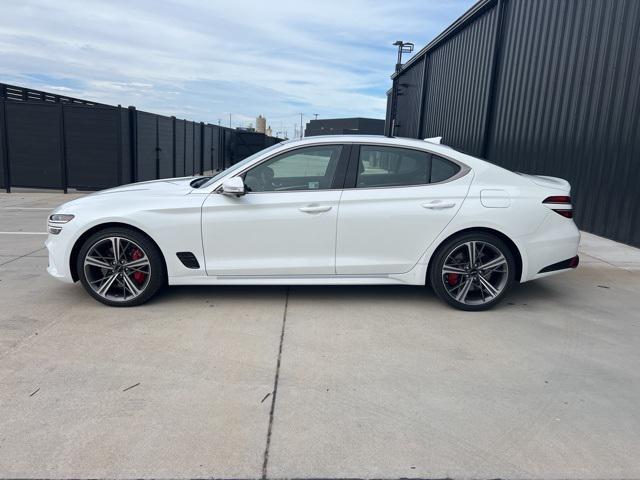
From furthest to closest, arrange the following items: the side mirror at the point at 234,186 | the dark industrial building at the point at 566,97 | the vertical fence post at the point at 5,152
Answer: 1. the vertical fence post at the point at 5,152
2. the dark industrial building at the point at 566,97
3. the side mirror at the point at 234,186

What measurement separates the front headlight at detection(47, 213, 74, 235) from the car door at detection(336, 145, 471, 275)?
8.11 ft

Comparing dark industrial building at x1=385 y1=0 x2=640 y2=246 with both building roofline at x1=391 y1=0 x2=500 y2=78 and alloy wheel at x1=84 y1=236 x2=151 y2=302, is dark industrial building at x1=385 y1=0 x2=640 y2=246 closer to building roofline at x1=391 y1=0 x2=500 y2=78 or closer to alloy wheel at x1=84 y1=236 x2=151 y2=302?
building roofline at x1=391 y1=0 x2=500 y2=78

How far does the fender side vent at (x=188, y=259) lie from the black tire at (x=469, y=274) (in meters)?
2.20

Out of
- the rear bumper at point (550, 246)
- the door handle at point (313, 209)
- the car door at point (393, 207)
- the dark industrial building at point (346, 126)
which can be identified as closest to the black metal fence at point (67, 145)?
the door handle at point (313, 209)

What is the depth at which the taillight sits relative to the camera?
4762mm

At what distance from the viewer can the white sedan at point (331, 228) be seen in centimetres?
462

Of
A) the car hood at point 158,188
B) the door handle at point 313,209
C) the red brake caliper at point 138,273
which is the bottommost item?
the red brake caliper at point 138,273

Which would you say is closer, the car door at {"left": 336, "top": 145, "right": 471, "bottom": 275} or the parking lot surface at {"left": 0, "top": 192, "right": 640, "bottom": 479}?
the parking lot surface at {"left": 0, "top": 192, "right": 640, "bottom": 479}

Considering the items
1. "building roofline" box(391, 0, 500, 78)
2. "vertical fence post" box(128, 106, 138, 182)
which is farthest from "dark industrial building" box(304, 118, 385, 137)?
"vertical fence post" box(128, 106, 138, 182)

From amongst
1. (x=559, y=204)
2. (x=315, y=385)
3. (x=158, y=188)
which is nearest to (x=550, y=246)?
(x=559, y=204)

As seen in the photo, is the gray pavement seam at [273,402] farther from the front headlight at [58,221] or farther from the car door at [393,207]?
the front headlight at [58,221]

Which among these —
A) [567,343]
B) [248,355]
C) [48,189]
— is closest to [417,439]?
[248,355]

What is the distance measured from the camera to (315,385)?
11.0ft

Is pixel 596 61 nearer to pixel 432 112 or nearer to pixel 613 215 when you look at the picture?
pixel 613 215
